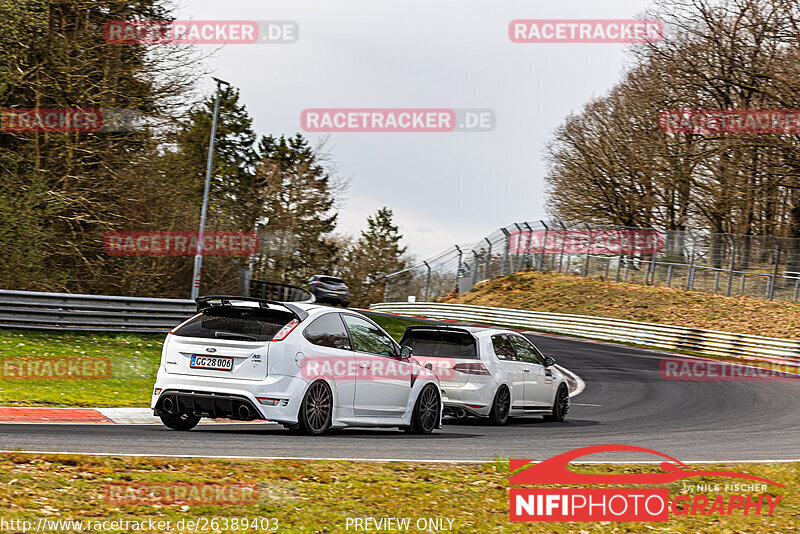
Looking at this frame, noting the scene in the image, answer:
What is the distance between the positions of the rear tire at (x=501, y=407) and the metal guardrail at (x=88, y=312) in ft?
32.9

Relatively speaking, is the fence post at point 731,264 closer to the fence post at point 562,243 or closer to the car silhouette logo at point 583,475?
the fence post at point 562,243

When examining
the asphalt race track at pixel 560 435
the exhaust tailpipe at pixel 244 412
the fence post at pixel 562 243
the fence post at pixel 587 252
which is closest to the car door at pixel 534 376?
the asphalt race track at pixel 560 435

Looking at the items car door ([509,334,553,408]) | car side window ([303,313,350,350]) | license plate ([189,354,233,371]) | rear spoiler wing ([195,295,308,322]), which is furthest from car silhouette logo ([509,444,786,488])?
car door ([509,334,553,408])

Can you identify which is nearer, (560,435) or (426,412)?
(426,412)

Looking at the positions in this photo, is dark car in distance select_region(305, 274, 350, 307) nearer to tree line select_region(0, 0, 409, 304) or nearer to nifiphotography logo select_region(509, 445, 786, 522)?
tree line select_region(0, 0, 409, 304)

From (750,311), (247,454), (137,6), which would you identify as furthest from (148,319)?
(750,311)

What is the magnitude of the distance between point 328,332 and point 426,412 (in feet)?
6.80

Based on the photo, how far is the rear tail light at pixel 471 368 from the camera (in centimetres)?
1327

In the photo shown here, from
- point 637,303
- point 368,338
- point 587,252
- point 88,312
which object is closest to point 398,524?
point 368,338

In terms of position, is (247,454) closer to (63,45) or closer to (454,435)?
(454,435)

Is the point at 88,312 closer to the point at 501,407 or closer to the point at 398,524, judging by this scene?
the point at 501,407

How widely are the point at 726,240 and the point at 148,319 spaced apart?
28.4 m

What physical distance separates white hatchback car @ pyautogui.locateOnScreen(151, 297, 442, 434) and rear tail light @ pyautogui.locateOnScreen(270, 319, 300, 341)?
0.01m

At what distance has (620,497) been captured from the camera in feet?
25.4
